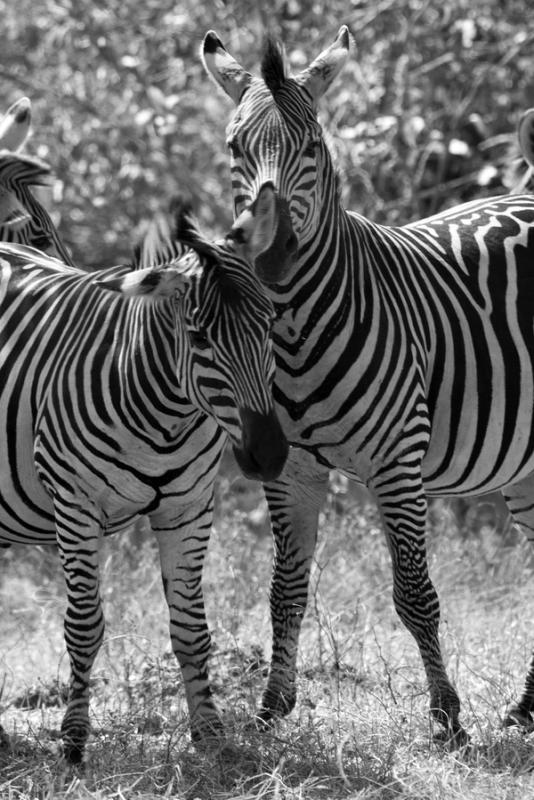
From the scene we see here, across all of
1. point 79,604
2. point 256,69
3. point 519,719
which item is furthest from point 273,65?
point 256,69

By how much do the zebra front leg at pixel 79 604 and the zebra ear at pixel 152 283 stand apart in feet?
2.74

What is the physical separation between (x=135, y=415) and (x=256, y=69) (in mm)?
5853

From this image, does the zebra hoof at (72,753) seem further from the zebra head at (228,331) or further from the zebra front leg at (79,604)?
the zebra head at (228,331)

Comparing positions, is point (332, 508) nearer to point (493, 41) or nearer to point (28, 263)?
point (28, 263)

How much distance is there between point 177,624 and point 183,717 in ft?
1.73

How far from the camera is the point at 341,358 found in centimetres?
472

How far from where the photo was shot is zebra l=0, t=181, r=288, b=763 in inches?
160

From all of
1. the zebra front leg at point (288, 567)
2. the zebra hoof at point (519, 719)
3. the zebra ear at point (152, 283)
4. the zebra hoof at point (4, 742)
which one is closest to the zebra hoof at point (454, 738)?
the zebra hoof at point (519, 719)

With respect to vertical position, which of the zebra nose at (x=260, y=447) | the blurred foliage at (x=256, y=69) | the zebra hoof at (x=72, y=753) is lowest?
the zebra hoof at (x=72, y=753)

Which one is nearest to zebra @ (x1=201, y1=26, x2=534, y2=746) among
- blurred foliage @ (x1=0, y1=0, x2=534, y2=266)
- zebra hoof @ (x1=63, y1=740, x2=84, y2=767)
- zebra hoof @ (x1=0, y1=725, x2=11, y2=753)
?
zebra hoof @ (x1=63, y1=740, x2=84, y2=767)

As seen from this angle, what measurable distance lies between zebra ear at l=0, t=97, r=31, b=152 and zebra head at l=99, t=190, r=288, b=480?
2.76 metres

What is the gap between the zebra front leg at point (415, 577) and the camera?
4.68 m

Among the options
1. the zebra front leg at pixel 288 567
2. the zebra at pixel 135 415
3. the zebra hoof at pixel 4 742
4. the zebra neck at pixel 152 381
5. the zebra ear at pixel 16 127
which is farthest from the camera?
the zebra ear at pixel 16 127

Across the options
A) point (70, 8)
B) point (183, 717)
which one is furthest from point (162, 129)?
point (183, 717)
